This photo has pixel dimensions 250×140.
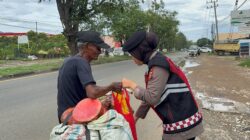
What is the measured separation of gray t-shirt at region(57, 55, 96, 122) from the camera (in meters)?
3.18

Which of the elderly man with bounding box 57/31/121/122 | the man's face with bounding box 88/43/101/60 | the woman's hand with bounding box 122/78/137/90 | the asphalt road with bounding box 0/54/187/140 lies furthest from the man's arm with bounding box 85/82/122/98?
the asphalt road with bounding box 0/54/187/140

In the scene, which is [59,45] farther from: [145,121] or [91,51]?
[91,51]

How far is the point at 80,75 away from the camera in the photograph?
314cm

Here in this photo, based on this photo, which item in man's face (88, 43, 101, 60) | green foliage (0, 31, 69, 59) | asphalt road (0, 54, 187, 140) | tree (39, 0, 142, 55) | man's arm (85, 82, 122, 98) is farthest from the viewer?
green foliage (0, 31, 69, 59)

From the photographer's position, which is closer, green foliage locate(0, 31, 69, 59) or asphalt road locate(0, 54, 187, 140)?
asphalt road locate(0, 54, 187, 140)

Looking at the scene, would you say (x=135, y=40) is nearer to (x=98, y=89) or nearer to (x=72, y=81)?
(x=98, y=89)

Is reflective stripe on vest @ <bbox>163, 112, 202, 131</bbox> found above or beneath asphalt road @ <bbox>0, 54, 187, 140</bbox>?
above

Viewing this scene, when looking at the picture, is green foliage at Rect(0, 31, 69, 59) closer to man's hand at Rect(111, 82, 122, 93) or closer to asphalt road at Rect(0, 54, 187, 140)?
asphalt road at Rect(0, 54, 187, 140)

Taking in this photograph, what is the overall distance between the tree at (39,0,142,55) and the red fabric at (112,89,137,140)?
20.4 meters

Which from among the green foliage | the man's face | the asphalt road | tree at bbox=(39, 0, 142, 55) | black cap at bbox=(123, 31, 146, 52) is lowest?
the asphalt road

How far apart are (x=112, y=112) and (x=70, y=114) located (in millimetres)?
379

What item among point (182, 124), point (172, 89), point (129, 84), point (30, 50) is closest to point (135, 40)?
point (129, 84)

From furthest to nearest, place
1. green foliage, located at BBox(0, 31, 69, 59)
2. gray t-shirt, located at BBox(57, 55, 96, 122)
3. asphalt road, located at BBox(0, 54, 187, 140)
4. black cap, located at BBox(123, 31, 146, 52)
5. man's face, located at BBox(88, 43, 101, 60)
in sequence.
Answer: green foliage, located at BBox(0, 31, 69, 59), asphalt road, located at BBox(0, 54, 187, 140), man's face, located at BBox(88, 43, 101, 60), gray t-shirt, located at BBox(57, 55, 96, 122), black cap, located at BBox(123, 31, 146, 52)

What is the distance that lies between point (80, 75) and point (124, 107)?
468 mm
